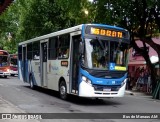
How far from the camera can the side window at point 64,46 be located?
1697 cm

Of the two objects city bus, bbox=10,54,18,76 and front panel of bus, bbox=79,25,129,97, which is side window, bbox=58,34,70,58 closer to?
front panel of bus, bbox=79,25,129,97

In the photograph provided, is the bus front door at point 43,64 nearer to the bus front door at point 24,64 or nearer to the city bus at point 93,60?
the city bus at point 93,60

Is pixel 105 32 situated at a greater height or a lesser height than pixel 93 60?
greater

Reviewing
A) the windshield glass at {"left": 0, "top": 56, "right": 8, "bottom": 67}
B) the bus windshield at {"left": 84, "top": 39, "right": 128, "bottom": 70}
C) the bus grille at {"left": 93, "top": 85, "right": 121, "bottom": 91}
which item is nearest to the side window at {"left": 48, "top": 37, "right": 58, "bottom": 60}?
the bus windshield at {"left": 84, "top": 39, "right": 128, "bottom": 70}

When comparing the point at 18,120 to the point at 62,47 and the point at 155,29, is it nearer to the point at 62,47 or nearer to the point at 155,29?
the point at 62,47

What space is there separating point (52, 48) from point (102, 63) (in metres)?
4.18

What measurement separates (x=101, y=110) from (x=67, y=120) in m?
3.05

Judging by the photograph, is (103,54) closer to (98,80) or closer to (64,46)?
(98,80)

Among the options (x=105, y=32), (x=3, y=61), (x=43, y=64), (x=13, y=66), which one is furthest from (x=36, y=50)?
(x=13, y=66)

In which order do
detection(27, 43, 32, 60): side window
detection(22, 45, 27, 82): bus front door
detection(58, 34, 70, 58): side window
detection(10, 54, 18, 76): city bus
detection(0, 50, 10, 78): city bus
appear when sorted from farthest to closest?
1. detection(10, 54, 18, 76): city bus
2. detection(0, 50, 10, 78): city bus
3. detection(22, 45, 27, 82): bus front door
4. detection(27, 43, 32, 60): side window
5. detection(58, 34, 70, 58): side window

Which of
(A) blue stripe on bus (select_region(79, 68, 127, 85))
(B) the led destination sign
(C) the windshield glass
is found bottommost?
(A) blue stripe on bus (select_region(79, 68, 127, 85))

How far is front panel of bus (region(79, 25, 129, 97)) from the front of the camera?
50.7 ft

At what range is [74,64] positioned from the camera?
16328 mm

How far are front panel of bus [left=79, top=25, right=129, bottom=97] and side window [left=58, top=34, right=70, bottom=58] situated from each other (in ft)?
5.41
